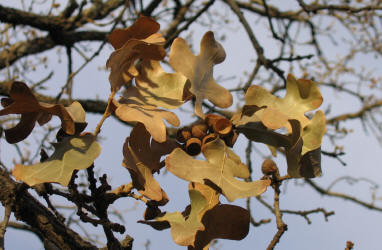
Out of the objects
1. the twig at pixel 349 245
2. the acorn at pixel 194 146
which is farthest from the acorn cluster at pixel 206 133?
the twig at pixel 349 245

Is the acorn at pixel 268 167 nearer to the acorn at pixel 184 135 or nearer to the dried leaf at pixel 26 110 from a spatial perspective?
the acorn at pixel 184 135

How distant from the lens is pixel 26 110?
0.49 meters

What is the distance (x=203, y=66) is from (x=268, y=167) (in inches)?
10.0

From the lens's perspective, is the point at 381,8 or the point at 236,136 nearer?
the point at 236,136

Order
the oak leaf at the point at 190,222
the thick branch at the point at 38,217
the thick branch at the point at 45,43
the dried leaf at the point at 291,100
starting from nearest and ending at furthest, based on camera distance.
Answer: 1. the oak leaf at the point at 190,222
2. the dried leaf at the point at 291,100
3. the thick branch at the point at 38,217
4. the thick branch at the point at 45,43

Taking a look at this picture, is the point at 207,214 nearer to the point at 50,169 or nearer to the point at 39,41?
the point at 50,169

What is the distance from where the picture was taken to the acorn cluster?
52cm

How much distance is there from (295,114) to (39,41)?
296 cm

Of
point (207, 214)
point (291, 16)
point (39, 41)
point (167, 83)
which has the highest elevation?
point (291, 16)

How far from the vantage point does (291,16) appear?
342cm

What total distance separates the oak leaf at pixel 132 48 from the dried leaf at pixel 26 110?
8 centimetres

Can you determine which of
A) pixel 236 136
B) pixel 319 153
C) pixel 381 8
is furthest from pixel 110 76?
pixel 381 8

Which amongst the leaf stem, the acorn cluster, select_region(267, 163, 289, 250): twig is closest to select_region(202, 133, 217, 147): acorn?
the acorn cluster

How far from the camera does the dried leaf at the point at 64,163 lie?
1.45ft
